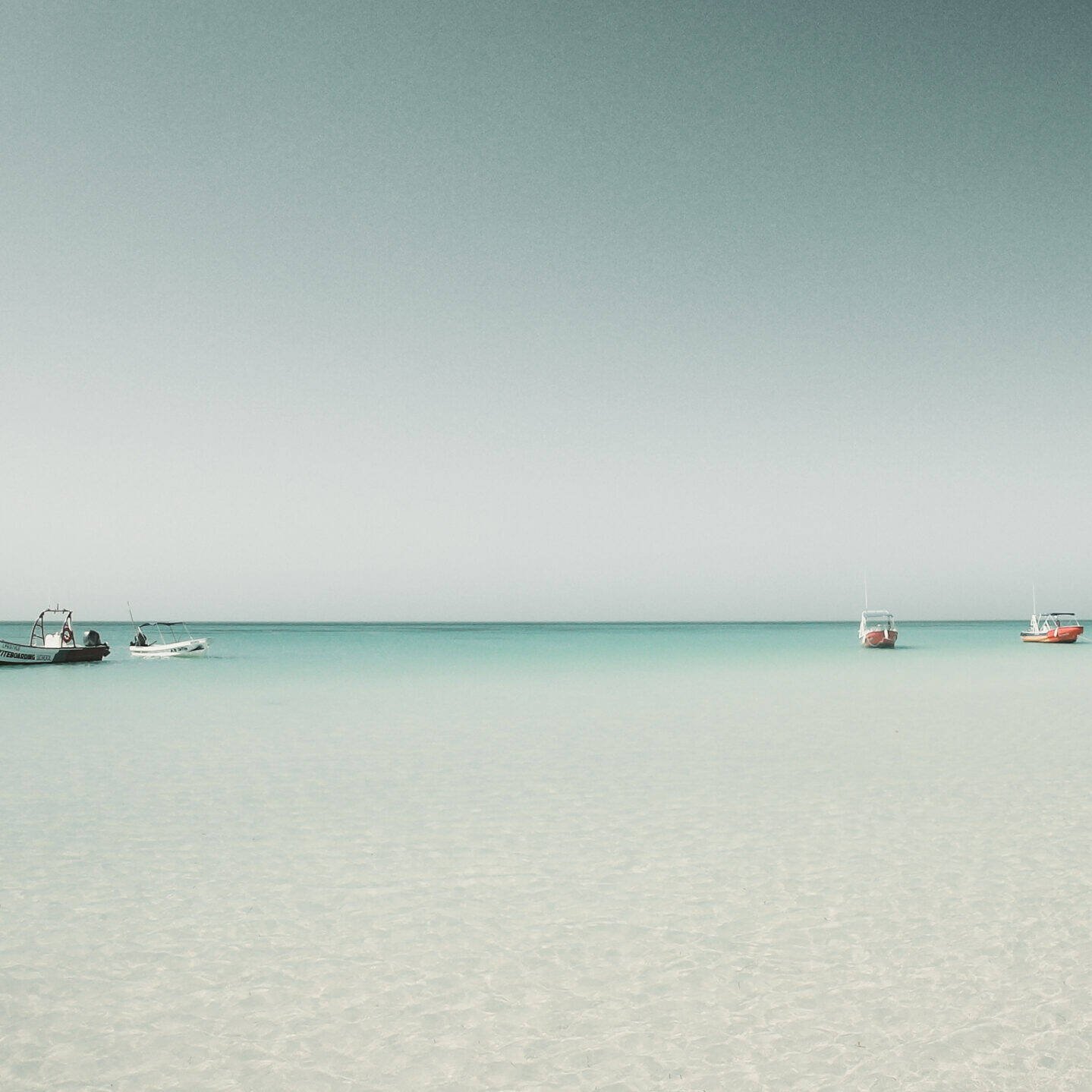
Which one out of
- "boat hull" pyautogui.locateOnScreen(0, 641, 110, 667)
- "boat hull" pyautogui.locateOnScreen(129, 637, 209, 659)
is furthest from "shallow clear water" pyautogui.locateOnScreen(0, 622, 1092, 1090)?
"boat hull" pyautogui.locateOnScreen(129, 637, 209, 659)

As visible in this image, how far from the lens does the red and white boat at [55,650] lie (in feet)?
140

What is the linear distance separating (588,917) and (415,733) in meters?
12.0

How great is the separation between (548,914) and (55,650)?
45625mm

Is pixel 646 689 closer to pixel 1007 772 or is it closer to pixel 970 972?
pixel 1007 772

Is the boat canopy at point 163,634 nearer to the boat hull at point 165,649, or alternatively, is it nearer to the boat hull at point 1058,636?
the boat hull at point 165,649

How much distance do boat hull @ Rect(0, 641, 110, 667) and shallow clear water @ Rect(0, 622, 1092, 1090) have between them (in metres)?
30.3

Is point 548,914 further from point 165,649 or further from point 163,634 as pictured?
point 163,634

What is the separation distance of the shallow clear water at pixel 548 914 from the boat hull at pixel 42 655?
30308mm

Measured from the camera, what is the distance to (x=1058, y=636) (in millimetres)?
67438

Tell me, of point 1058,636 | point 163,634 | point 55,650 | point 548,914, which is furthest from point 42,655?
point 163,634

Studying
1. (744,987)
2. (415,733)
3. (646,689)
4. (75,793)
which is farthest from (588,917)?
(646,689)

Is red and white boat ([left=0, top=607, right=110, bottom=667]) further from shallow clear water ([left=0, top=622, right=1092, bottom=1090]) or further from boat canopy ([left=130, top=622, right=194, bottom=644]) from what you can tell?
shallow clear water ([left=0, top=622, right=1092, bottom=1090])

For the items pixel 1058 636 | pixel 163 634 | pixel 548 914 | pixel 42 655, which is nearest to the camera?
pixel 548 914

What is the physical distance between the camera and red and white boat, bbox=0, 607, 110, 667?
42.6 m
